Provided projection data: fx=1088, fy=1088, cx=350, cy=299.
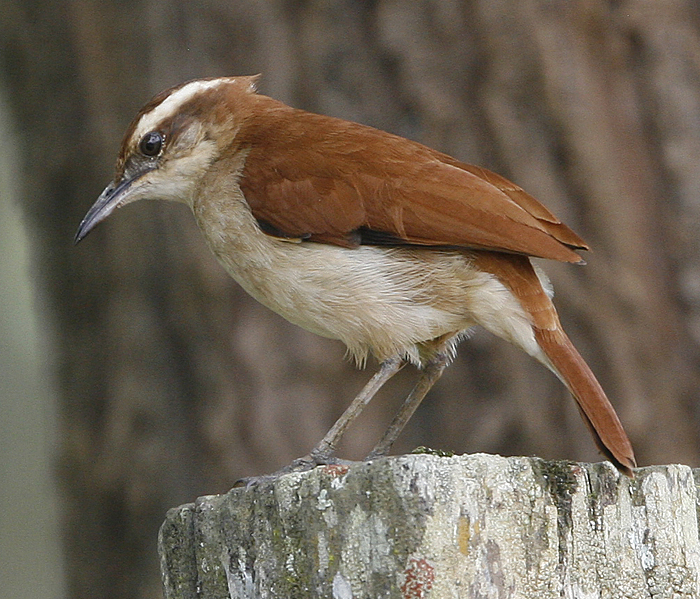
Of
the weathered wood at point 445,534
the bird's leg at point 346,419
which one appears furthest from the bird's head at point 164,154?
the weathered wood at point 445,534

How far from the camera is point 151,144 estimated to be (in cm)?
452

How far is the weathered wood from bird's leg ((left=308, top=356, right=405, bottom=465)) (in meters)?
0.94

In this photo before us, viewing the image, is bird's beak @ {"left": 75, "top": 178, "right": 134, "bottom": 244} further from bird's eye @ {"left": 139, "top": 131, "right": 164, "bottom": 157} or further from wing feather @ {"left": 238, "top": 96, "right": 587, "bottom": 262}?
wing feather @ {"left": 238, "top": 96, "right": 587, "bottom": 262}

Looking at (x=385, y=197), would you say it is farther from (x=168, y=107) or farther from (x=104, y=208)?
(x=104, y=208)

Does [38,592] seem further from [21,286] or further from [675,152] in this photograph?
[675,152]

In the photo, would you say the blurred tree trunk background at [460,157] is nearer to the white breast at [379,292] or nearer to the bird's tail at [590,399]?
the white breast at [379,292]

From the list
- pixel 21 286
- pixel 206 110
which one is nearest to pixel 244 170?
pixel 206 110

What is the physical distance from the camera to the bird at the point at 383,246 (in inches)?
149

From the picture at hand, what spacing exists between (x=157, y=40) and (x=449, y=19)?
63.6 inches

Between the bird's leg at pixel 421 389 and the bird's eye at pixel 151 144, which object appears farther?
the bird's eye at pixel 151 144

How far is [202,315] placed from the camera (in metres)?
5.85

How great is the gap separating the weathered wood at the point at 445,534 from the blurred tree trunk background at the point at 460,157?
101 inches

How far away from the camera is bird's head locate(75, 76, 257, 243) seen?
453 cm

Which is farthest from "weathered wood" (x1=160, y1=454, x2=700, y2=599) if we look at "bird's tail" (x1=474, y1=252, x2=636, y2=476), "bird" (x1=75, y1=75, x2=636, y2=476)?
"bird" (x1=75, y1=75, x2=636, y2=476)
